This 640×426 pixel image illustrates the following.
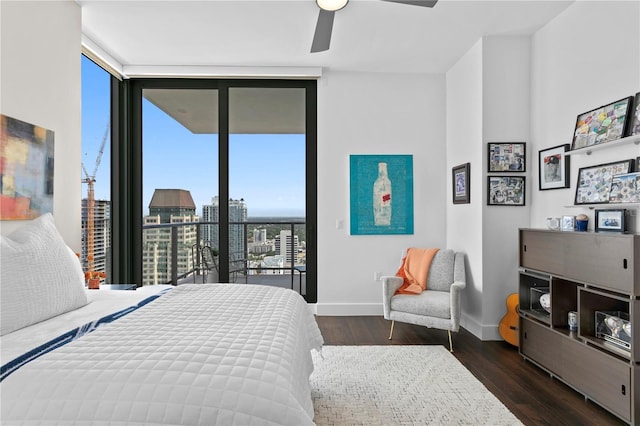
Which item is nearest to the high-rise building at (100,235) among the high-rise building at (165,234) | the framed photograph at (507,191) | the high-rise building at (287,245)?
the high-rise building at (165,234)

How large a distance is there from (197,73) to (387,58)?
220 cm

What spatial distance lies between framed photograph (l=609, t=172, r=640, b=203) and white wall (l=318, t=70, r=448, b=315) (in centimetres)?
209

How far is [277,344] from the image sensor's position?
1.42m

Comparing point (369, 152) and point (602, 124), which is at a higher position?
point (369, 152)

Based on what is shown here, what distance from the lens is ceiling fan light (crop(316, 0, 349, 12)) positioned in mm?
2814

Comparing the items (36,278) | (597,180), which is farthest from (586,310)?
(36,278)

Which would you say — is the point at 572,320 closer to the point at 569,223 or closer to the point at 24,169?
the point at 569,223

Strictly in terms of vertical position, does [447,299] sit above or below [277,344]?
below

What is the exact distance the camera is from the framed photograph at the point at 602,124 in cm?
247

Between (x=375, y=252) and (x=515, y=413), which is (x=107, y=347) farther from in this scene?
(x=375, y=252)

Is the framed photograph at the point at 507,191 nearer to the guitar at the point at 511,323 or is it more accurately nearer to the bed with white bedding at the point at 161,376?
the guitar at the point at 511,323

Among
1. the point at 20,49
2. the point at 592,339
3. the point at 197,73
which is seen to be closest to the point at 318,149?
the point at 197,73

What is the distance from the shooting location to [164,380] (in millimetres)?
1119

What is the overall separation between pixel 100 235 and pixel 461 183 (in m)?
3.94
